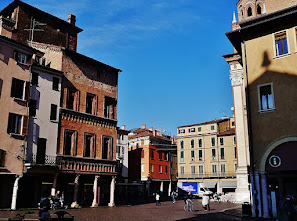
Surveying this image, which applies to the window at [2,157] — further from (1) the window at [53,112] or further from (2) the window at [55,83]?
(2) the window at [55,83]

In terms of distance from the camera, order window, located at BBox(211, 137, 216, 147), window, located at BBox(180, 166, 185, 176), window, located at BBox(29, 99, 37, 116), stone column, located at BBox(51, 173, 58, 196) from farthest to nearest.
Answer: window, located at BBox(180, 166, 185, 176), window, located at BBox(211, 137, 216, 147), window, located at BBox(29, 99, 37, 116), stone column, located at BBox(51, 173, 58, 196)

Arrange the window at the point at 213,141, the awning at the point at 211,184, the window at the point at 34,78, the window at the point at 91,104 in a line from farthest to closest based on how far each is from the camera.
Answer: the window at the point at 213,141 → the awning at the point at 211,184 → the window at the point at 91,104 → the window at the point at 34,78

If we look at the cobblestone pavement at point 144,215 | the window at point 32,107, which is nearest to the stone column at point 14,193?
the cobblestone pavement at point 144,215

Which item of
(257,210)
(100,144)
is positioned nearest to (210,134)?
(100,144)

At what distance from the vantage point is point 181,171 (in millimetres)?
65000

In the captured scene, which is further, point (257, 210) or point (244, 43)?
point (244, 43)

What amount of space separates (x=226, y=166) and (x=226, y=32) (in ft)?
140

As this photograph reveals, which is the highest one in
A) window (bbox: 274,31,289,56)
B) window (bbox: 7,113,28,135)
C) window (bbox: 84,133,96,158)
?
window (bbox: 274,31,289,56)

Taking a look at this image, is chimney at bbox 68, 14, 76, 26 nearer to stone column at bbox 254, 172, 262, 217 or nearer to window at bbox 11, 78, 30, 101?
window at bbox 11, 78, 30, 101

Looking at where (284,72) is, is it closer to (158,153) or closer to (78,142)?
(78,142)

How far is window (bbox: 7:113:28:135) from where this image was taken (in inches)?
953

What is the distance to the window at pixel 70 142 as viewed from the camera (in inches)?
1121

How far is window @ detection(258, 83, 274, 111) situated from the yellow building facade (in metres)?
41.1

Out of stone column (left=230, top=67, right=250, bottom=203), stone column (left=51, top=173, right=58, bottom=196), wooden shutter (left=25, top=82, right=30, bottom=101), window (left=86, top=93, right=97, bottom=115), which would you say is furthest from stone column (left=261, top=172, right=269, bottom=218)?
wooden shutter (left=25, top=82, right=30, bottom=101)
